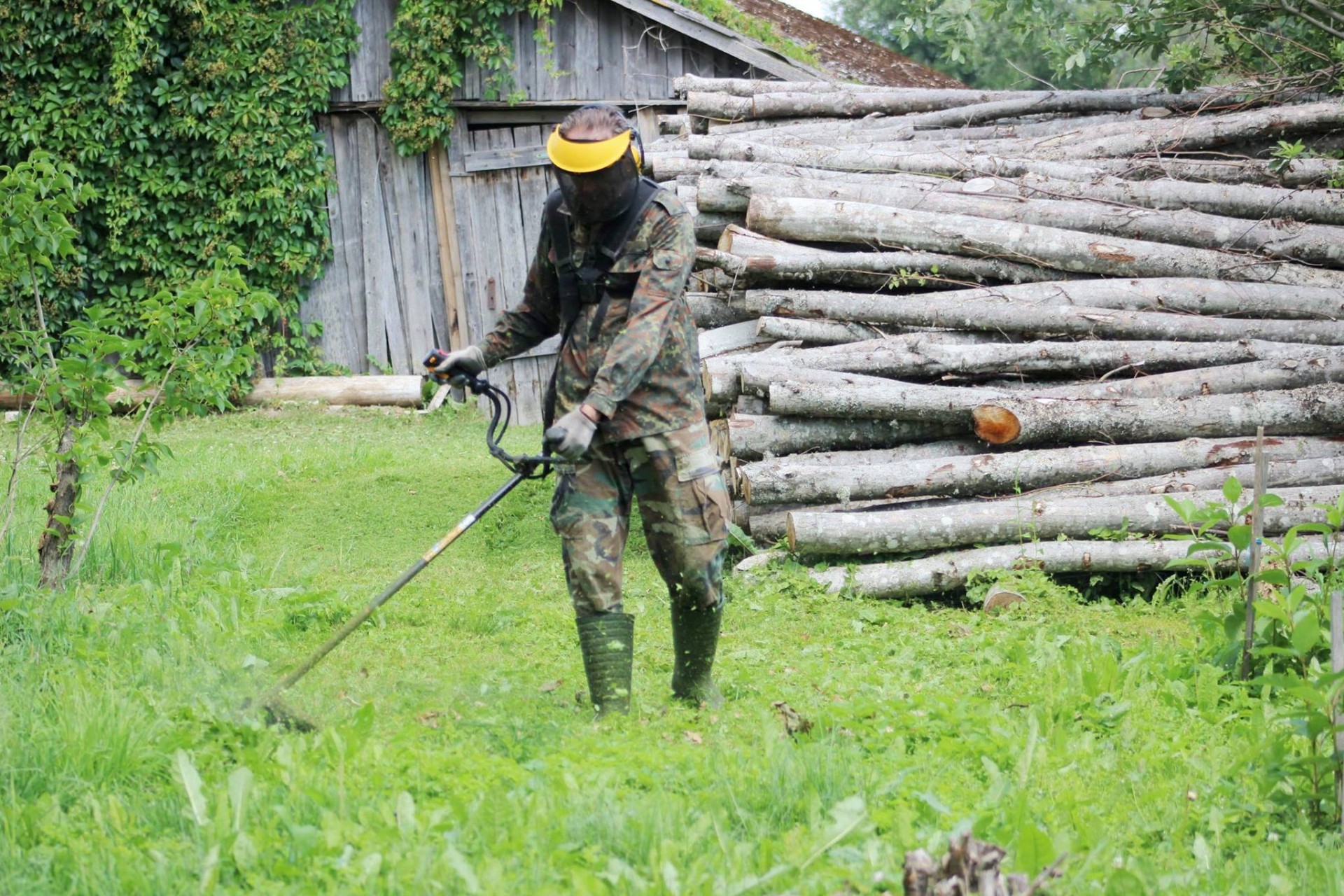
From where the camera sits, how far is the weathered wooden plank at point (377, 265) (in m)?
14.1

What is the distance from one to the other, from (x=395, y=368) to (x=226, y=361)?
8.34m

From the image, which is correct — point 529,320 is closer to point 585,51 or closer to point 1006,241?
point 1006,241

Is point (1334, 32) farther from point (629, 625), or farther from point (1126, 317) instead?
point (629, 625)

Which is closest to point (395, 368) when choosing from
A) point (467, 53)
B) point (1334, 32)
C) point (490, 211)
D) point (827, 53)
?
point (490, 211)

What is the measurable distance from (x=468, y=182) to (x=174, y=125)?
306cm

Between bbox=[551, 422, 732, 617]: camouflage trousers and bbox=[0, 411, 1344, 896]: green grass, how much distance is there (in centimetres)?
48

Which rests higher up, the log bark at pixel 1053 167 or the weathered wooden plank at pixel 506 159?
the weathered wooden plank at pixel 506 159

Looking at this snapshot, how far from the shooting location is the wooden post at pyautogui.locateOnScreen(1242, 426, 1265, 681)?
459 cm

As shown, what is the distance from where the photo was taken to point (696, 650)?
16.1 feet

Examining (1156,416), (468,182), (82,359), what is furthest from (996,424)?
(468,182)

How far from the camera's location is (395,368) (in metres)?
14.2

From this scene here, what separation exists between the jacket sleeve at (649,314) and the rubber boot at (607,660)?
803 mm

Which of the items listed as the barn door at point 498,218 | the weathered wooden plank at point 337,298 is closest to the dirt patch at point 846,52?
the barn door at point 498,218

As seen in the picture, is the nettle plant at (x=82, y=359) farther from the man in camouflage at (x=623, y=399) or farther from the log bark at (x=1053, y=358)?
the log bark at (x=1053, y=358)
